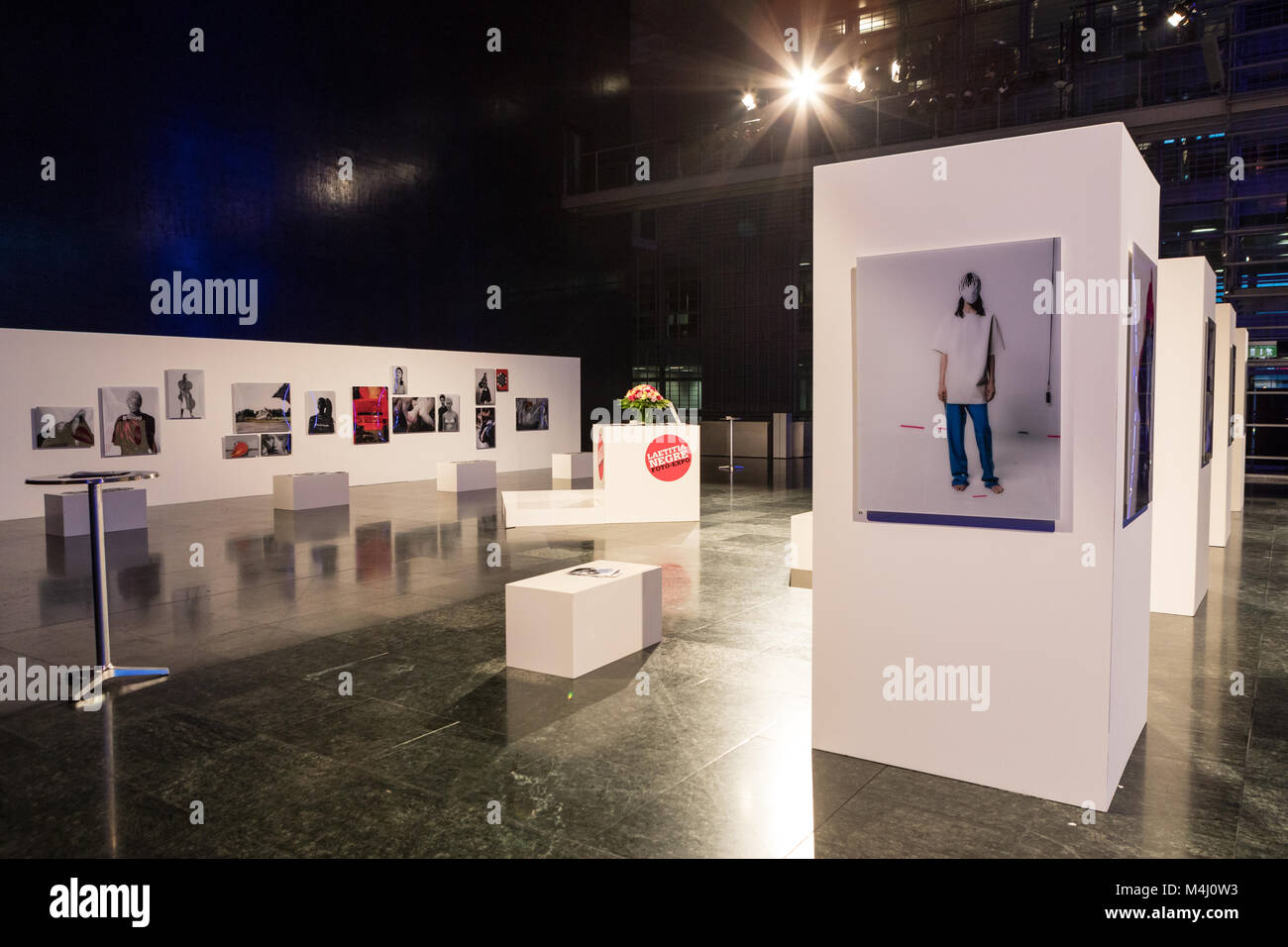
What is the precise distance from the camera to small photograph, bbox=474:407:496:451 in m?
20.7

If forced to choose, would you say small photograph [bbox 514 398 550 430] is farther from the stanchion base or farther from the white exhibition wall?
the stanchion base

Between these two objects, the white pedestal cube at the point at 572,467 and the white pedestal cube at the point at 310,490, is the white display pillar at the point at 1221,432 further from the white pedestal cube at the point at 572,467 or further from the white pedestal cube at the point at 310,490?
the white pedestal cube at the point at 310,490

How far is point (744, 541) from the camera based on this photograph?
10.7 m

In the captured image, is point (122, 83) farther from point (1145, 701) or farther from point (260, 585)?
point (1145, 701)

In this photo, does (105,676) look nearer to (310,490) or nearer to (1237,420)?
(310,490)

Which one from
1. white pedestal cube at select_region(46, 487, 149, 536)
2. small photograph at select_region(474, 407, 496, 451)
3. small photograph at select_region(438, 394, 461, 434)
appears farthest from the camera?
small photograph at select_region(474, 407, 496, 451)

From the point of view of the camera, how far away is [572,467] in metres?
18.9

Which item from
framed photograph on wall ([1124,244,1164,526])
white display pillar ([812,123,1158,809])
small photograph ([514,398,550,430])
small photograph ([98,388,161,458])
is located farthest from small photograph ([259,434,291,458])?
framed photograph on wall ([1124,244,1164,526])

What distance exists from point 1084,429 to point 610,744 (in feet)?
8.68

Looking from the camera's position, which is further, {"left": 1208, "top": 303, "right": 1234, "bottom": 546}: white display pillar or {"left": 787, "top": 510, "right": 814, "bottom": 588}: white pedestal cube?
{"left": 1208, "top": 303, "right": 1234, "bottom": 546}: white display pillar

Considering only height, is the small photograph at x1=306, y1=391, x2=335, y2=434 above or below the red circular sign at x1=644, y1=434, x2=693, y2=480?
above

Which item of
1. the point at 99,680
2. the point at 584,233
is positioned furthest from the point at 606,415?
the point at 99,680

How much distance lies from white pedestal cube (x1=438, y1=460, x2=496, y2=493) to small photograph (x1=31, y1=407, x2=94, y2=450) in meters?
5.85

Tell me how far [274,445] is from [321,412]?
1.19 metres
